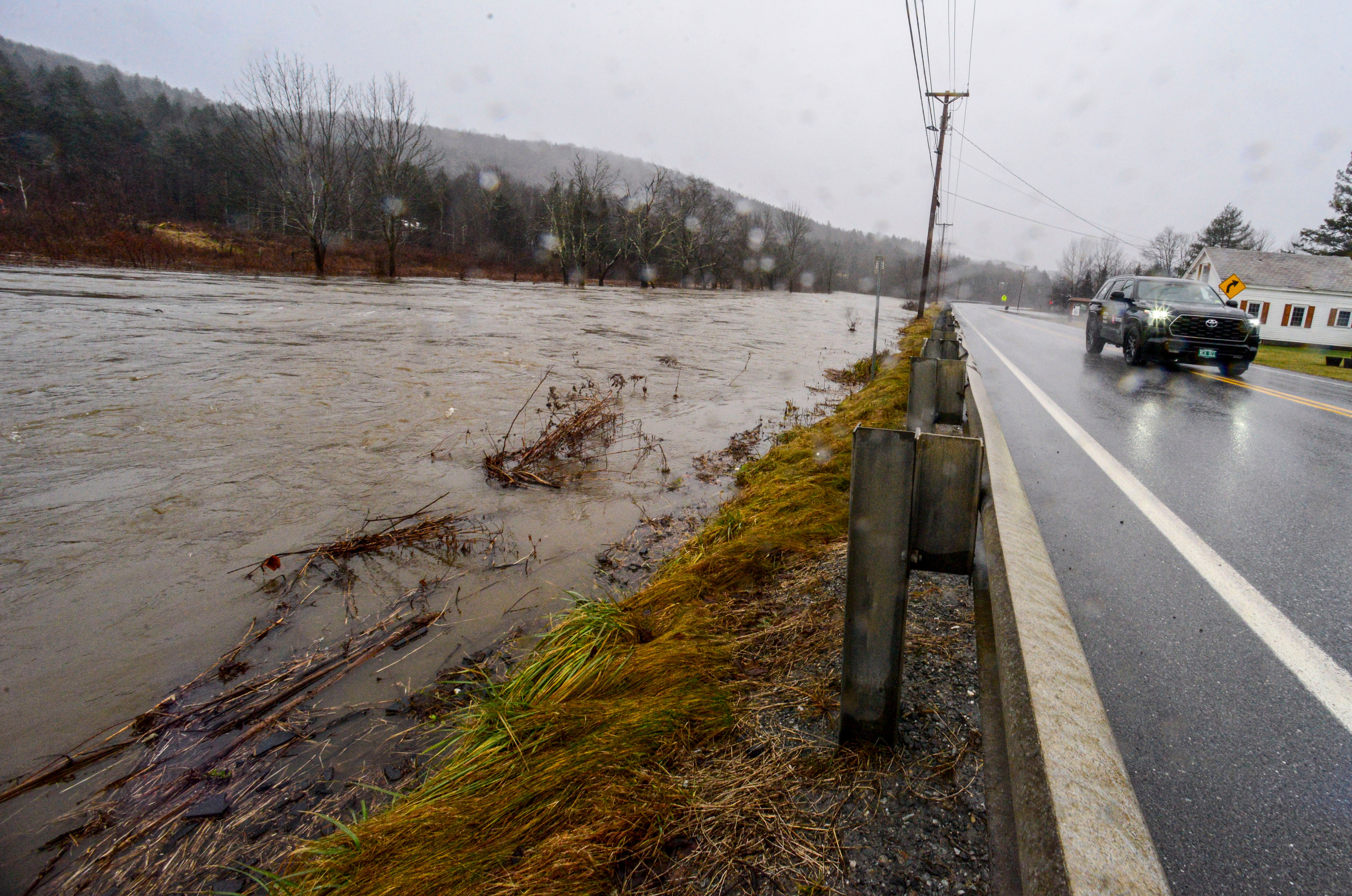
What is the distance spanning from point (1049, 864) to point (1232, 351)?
12.9m

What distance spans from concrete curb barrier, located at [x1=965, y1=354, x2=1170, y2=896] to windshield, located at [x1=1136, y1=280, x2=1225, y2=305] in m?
12.5

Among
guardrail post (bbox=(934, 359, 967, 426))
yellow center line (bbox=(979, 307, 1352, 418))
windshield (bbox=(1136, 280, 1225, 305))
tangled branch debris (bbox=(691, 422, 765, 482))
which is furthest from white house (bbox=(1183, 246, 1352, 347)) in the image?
guardrail post (bbox=(934, 359, 967, 426))

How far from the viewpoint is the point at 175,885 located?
2043 millimetres

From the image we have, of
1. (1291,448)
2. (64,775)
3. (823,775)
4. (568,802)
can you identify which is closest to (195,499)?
(64,775)

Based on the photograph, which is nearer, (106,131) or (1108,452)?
(1108,452)

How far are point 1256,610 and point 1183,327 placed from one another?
10.3 metres

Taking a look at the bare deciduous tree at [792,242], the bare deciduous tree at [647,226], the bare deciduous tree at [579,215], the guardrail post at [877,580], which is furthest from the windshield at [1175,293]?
the bare deciduous tree at [792,242]

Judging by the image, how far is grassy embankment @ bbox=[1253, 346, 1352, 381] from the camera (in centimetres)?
1338

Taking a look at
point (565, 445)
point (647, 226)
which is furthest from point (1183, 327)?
point (647, 226)

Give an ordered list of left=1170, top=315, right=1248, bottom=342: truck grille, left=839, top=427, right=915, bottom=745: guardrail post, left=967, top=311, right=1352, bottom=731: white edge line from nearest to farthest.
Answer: left=839, top=427, right=915, bottom=745: guardrail post
left=967, top=311, right=1352, bottom=731: white edge line
left=1170, top=315, right=1248, bottom=342: truck grille

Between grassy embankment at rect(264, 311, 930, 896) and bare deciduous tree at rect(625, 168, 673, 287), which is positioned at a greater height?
bare deciduous tree at rect(625, 168, 673, 287)

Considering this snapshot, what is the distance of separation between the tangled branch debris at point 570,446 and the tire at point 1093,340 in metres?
11.1

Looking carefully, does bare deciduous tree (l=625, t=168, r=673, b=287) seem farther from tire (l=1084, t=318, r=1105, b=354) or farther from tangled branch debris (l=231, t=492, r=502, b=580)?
tangled branch debris (l=231, t=492, r=502, b=580)

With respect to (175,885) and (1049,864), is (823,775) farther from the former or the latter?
(175,885)
